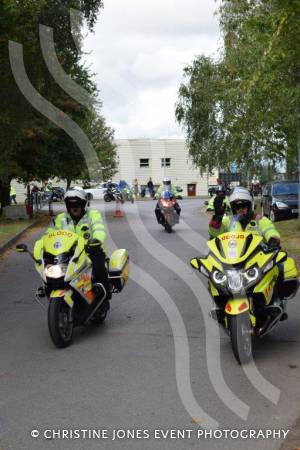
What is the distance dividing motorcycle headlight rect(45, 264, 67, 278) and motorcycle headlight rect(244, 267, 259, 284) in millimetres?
2016

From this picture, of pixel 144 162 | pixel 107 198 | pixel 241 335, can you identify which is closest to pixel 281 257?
pixel 241 335

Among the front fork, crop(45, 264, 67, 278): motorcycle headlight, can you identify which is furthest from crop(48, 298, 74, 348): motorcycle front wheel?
the front fork

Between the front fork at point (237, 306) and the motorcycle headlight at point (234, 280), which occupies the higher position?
the motorcycle headlight at point (234, 280)

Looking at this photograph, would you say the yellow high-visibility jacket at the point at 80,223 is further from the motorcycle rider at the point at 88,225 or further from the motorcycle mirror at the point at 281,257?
the motorcycle mirror at the point at 281,257

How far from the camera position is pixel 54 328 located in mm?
7320

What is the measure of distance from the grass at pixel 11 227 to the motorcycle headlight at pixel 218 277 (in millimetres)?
12956

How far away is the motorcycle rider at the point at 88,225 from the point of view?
321 inches

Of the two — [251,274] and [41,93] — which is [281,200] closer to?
[41,93]

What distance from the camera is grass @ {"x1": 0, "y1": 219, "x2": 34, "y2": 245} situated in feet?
68.3

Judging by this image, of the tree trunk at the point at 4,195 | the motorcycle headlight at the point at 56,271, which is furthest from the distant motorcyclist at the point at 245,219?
the tree trunk at the point at 4,195

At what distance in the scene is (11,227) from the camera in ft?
80.9

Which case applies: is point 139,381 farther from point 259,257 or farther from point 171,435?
point 259,257

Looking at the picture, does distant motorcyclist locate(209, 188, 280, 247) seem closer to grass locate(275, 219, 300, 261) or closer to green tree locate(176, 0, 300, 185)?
green tree locate(176, 0, 300, 185)

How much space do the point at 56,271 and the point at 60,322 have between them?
0.56 m
